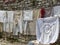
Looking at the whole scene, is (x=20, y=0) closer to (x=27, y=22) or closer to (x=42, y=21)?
(x=27, y=22)

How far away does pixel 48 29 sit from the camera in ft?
19.7

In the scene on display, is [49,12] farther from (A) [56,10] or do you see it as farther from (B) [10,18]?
(B) [10,18]

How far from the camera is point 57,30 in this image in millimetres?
5805

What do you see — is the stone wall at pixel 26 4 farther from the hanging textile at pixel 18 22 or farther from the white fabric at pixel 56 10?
the white fabric at pixel 56 10

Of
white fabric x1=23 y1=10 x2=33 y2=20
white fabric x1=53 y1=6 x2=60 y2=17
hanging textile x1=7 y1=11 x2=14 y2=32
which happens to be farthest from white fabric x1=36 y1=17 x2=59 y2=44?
hanging textile x1=7 y1=11 x2=14 y2=32

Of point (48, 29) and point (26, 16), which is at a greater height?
point (26, 16)

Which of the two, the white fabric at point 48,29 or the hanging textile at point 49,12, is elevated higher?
the hanging textile at point 49,12

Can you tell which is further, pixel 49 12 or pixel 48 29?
pixel 49 12

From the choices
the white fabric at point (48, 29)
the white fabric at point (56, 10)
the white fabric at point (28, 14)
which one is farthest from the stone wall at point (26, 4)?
the white fabric at point (48, 29)

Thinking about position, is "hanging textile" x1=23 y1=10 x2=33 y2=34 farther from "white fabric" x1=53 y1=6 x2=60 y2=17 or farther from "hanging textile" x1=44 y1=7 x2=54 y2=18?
"white fabric" x1=53 y1=6 x2=60 y2=17

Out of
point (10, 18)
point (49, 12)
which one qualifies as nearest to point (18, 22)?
point (10, 18)

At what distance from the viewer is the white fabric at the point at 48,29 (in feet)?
19.2

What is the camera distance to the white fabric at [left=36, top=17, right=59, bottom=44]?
586 centimetres

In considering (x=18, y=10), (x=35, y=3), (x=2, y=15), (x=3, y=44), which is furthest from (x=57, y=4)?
(x=3, y=44)
